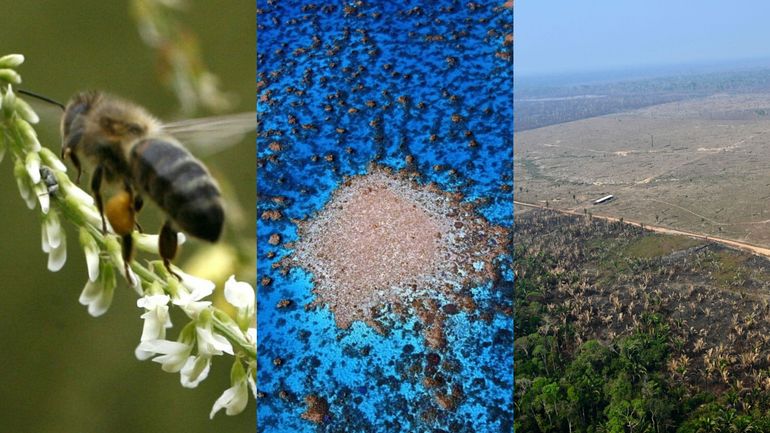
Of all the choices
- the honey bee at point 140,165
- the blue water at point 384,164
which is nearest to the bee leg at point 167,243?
the honey bee at point 140,165

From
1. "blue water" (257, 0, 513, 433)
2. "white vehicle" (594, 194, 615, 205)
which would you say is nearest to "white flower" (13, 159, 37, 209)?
"blue water" (257, 0, 513, 433)

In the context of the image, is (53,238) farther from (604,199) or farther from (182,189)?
(604,199)

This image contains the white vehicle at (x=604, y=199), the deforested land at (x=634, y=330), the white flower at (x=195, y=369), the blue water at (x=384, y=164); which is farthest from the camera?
the white vehicle at (x=604, y=199)

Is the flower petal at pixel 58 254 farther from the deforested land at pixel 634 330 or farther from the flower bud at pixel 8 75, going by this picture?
the deforested land at pixel 634 330

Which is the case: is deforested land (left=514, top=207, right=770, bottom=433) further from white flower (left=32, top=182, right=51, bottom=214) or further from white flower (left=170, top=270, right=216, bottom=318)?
white flower (left=32, top=182, right=51, bottom=214)

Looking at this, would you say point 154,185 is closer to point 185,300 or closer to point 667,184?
point 185,300

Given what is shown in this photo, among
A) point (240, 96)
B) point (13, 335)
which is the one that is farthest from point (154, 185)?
point (13, 335)

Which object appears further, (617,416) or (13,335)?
(617,416)
